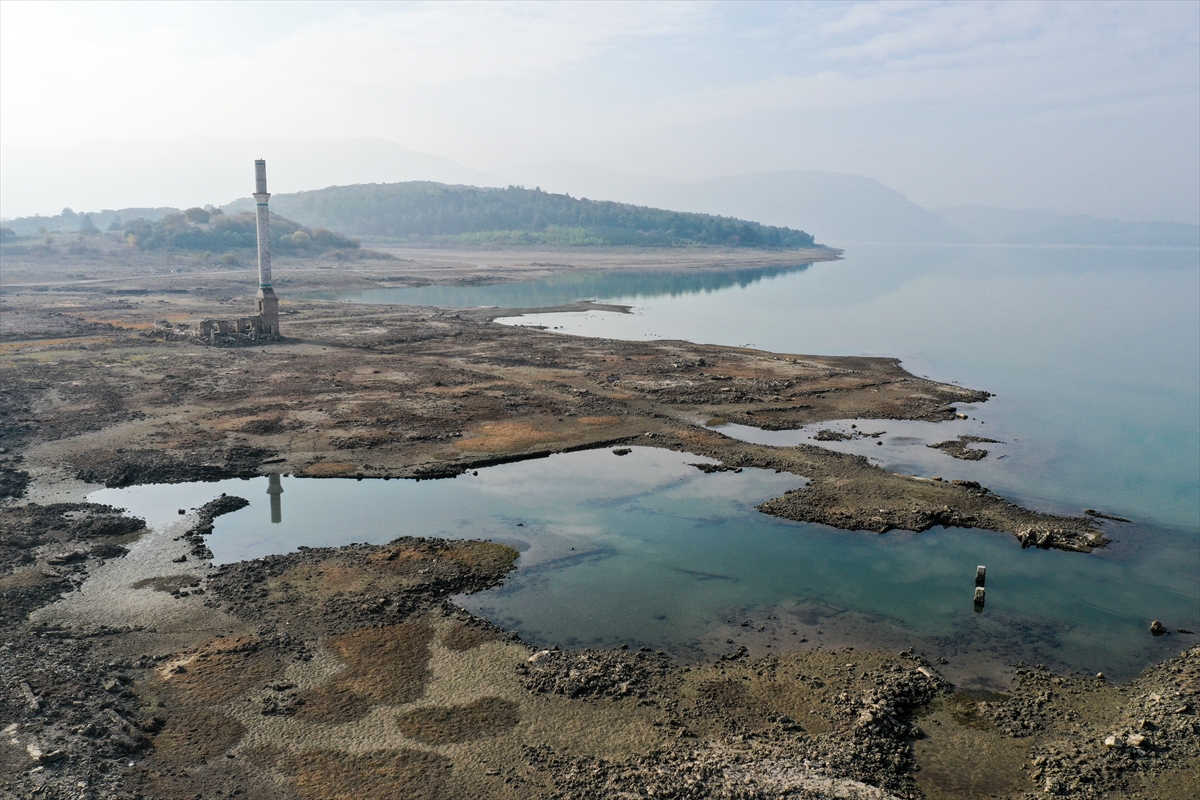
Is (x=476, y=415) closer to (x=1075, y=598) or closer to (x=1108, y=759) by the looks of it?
(x=1075, y=598)

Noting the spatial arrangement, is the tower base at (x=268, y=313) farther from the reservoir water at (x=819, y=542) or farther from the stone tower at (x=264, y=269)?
the reservoir water at (x=819, y=542)

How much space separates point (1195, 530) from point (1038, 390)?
858 inches

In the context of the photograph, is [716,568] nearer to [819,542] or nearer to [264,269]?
[819,542]

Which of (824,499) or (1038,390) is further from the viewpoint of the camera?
(1038,390)

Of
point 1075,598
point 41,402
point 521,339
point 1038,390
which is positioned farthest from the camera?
point 521,339

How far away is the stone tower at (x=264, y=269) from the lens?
5075 centimetres

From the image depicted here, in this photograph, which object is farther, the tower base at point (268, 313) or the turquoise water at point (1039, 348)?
the tower base at point (268, 313)

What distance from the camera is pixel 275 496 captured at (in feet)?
80.9

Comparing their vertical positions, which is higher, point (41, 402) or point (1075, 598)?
point (41, 402)

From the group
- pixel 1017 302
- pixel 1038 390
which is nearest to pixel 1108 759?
pixel 1038 390

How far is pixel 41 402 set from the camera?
3284 cm

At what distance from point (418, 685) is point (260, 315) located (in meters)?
41.9

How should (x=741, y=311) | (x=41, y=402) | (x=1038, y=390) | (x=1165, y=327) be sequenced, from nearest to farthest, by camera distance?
(x=41, y=402), (x=1038, y=390), (x=1165, y=327), (x=741, y=311)

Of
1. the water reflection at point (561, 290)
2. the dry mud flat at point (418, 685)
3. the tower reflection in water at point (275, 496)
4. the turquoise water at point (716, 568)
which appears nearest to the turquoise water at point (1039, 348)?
the water reflection at point (561, 290)
